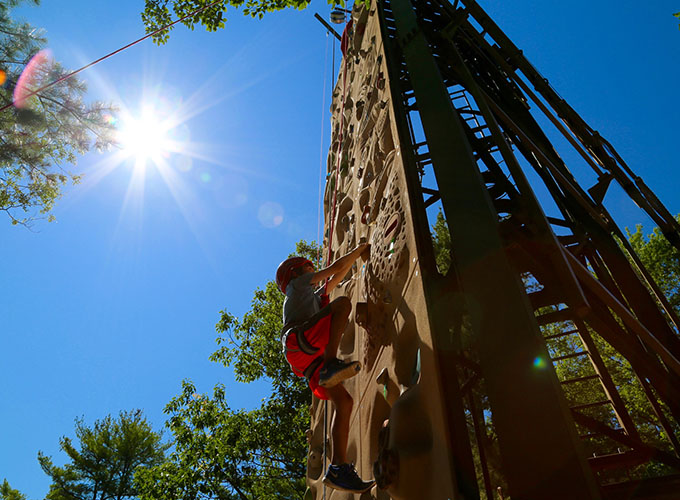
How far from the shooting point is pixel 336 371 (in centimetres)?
265

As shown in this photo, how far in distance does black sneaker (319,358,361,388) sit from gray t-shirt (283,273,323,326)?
0.50m

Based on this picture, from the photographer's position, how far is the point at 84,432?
53.8 ft

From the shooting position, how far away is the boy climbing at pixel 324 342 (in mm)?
2600

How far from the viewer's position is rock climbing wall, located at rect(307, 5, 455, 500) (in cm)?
192

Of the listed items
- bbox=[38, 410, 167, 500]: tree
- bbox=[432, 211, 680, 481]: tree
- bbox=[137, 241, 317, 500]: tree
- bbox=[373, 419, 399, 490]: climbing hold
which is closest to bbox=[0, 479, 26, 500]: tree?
bbox=[38, 410, 167, 500]: tree

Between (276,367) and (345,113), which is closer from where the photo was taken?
(345,113)

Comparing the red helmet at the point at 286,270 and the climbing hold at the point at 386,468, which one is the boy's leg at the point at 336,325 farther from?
the climbing hold at the point at 386,468

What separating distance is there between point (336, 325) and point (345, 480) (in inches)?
38.0

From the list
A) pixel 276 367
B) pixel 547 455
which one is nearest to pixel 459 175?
pixel 547 455

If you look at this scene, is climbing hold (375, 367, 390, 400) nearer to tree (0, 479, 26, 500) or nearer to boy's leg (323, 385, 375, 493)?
boy's leg (323, 385, 375, 493)

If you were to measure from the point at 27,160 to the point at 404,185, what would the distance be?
938 centimetres

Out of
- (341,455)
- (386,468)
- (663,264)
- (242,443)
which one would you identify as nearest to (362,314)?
(341,455)

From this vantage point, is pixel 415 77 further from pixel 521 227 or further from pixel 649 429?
pixel 649 429

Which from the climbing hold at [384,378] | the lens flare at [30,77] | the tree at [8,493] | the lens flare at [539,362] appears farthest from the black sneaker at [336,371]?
the tree at [8,493]
